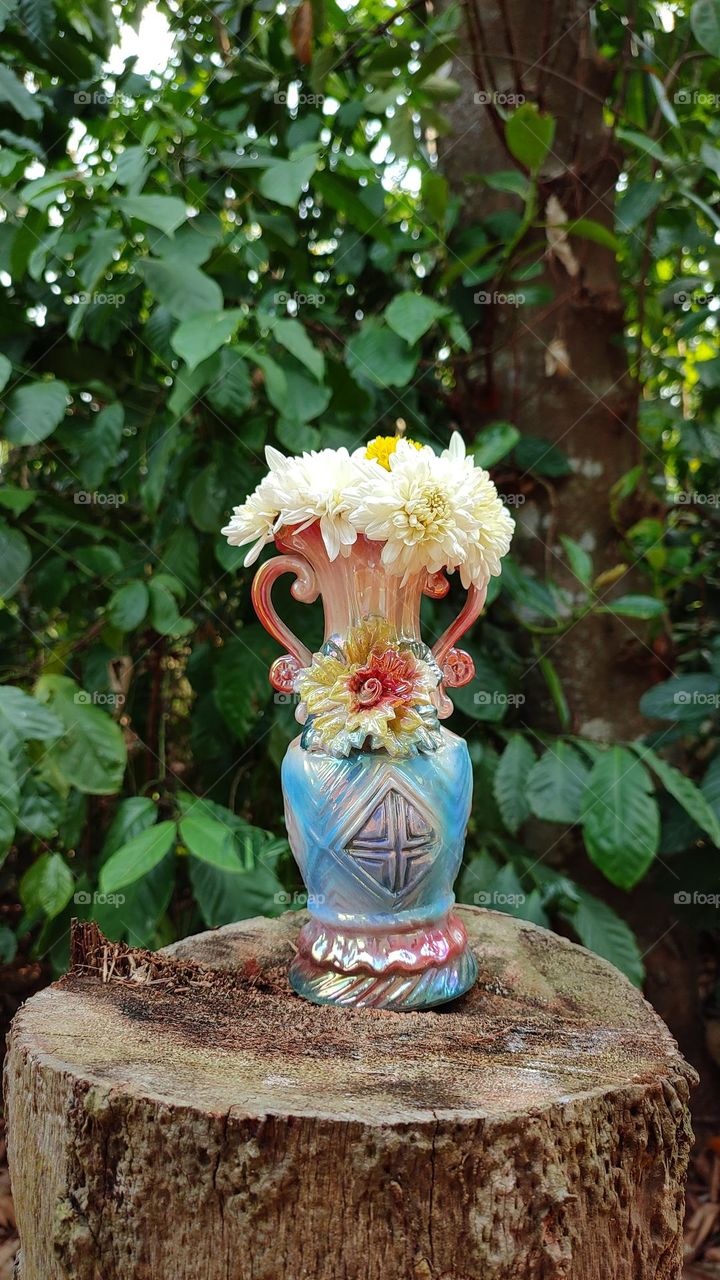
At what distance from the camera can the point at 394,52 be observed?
5.58 feet

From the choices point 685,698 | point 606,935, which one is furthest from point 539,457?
point 606,935

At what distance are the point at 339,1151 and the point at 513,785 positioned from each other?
2.98 ft

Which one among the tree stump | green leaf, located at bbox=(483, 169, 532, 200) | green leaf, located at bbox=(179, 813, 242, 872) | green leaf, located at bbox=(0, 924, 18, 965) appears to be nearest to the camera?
the tree stump

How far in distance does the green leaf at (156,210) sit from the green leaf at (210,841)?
797mm

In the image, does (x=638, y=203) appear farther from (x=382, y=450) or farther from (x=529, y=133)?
(x=382, y=450)

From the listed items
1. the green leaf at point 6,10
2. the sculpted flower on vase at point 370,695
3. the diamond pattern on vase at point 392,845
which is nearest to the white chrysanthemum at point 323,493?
the sculpted flower on vase at point 370,695

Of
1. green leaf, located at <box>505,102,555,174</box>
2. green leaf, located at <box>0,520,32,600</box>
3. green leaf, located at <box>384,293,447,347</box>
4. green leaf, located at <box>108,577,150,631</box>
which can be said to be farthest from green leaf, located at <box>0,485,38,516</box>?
green leaf, located at <box>505,102,555,174</box>

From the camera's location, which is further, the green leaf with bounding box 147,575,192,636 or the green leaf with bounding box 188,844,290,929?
the green leaf with bounding box 147,575,192,636

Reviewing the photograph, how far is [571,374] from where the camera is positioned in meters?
2.02

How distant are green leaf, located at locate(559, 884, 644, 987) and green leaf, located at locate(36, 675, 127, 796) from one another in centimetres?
77

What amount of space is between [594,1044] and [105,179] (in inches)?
49.7

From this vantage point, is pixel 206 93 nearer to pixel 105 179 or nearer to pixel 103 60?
pixel 103 60

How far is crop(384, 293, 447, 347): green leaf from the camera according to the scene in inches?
62.0

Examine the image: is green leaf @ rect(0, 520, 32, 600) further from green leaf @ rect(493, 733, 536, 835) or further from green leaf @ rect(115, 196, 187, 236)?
green leaf @ rect(493, 733, 536, 835)
